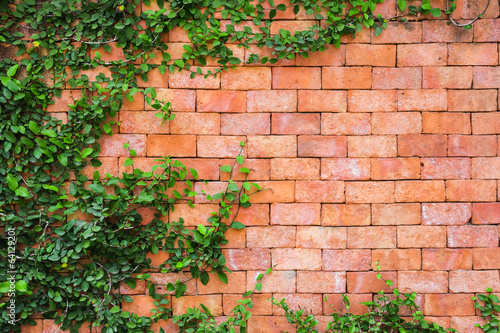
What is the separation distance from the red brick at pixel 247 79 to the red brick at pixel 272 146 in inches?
12.8

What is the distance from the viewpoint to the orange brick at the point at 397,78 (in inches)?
83.3

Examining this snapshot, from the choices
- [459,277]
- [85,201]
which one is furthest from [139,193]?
[459,277]

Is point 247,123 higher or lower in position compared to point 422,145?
higher

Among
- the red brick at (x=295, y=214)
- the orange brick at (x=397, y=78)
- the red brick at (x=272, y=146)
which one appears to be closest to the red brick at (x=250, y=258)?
the red brick at (x=295, y=214)

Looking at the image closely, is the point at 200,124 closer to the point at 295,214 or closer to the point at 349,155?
the point at 295,214

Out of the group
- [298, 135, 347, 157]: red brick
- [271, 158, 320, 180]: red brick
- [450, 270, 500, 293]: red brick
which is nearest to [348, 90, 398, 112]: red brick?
[298, 135, 347, 157]: red brick

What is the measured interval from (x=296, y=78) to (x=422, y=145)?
0.90 meters

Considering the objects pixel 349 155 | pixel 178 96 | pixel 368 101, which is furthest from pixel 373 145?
pixel 178 96

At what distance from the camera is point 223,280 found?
2.07 meters

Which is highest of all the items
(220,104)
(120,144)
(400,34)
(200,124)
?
(400,34)

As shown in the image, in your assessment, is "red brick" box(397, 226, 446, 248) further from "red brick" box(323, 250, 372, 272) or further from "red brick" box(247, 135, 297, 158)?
"red brick" box(247, 135, 297, 158)

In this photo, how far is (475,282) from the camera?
213 cm

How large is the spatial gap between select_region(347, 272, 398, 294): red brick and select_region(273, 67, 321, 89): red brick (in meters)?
1.22

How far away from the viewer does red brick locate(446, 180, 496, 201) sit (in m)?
2.12
